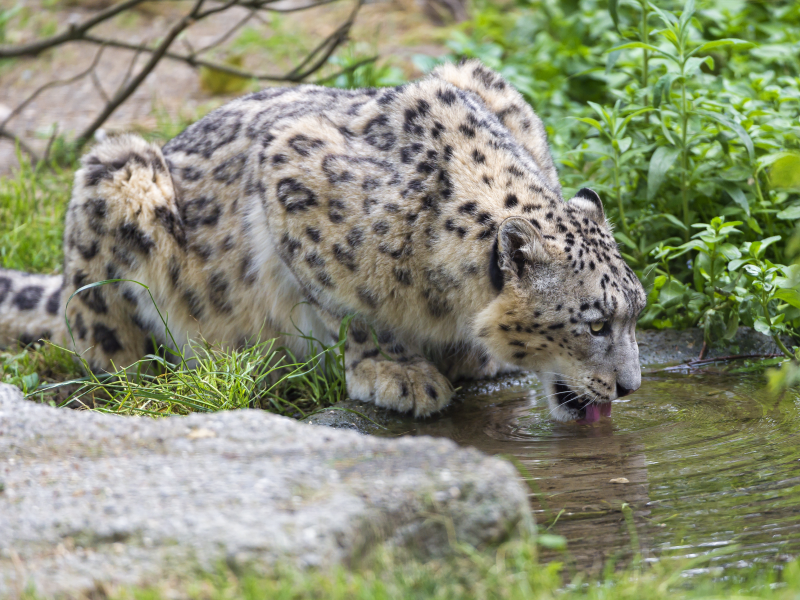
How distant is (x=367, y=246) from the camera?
16.0ft

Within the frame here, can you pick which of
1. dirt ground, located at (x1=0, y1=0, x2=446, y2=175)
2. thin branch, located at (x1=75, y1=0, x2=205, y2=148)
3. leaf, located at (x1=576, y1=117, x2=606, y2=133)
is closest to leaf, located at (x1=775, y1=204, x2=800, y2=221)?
leaf, located at (x1=576, y1=117, x2=606, y2=133)

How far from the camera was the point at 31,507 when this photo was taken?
2.93 metres

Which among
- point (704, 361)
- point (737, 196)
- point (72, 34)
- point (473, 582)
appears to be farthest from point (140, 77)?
point (473, 582)

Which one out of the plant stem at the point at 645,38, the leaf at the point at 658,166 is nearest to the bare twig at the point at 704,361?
the leaf at the point at 658,166

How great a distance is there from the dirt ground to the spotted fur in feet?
11.3

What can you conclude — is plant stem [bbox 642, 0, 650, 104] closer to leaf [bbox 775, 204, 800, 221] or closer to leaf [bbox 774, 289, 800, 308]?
leaf [bbox 775, 204, 800, 221]

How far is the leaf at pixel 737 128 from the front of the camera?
5.18 meters

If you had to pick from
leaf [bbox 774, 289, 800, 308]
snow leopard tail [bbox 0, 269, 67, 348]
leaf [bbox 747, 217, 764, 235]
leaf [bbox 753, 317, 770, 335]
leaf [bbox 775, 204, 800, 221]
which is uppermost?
leaf [bbox 774, 289, 800, 308]

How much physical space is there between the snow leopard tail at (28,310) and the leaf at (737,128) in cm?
412

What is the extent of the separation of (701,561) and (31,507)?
211 centimetres

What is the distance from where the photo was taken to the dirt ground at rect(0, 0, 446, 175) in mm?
9805

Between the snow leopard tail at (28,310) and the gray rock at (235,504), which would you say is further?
the snow leopard tail at (28,310)

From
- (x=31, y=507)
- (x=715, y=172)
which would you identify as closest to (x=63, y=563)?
(x=31, y=507)

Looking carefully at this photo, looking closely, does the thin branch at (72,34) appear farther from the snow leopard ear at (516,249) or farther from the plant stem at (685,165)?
the snow leopard ear at (516,249)
